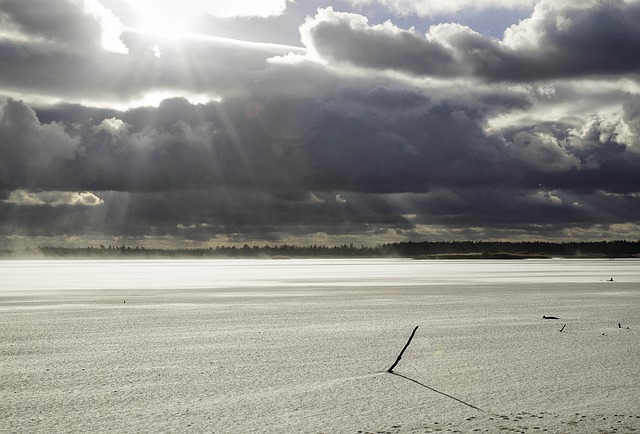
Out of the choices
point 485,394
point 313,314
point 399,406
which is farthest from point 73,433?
point 313,314

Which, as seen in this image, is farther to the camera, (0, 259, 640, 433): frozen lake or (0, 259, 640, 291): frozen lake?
(0, 259, 640, 291): frozen lake

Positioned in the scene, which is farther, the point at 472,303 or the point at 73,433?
the point at 472,303

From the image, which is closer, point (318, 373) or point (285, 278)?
point (318, 373)

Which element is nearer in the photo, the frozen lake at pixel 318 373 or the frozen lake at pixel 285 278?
the frozen lake at pixel 318 373

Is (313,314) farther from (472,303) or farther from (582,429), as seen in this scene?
(582,429)

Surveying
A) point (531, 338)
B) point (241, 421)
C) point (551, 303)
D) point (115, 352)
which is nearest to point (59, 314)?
point (115, 352)

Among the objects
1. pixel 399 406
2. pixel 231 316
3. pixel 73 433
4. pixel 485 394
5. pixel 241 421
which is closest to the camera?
pixel 73 433

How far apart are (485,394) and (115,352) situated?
25.8 ft

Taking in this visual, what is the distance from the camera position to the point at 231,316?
22.9m

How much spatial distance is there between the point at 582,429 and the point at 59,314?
760 inches

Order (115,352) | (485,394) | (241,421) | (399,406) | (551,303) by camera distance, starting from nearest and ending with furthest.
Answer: (241,421), (399,406), (485,394), (115,352), (551,303)

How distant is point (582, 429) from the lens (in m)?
8.31

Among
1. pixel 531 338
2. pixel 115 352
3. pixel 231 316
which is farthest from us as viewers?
pixel 231 316

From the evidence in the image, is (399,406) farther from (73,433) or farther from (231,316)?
(231,316)
